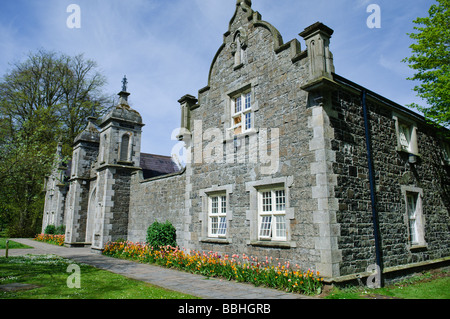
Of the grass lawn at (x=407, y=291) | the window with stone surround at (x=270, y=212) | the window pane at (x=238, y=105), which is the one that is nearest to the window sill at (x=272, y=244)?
the window with stone surround at (x=270, y=212)

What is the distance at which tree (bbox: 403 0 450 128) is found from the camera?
1331cm

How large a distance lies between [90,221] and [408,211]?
19.2m

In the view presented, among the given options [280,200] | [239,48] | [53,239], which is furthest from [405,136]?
[53,239]

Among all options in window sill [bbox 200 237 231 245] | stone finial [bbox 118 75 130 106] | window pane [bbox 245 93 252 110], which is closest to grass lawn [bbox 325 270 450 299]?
window sill [bbox 200 237 231 245]

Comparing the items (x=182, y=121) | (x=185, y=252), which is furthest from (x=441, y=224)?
(x=182, y=121)

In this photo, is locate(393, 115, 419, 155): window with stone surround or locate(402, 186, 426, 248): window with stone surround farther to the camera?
locate(393, 115, 419, 155): window with stone surround

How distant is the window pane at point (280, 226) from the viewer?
956 centimetres

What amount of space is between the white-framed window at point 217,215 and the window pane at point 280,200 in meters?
2.50

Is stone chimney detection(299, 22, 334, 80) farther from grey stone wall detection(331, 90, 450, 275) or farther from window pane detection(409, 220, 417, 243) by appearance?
window pane detection(409, 220, 417, 243)

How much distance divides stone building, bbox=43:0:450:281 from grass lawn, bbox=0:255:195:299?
3.45m

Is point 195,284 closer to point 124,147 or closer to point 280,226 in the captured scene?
point 280,226

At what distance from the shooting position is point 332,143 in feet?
29.0

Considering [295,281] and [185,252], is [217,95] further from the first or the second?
[295,281]

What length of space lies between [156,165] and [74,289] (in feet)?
49.2
